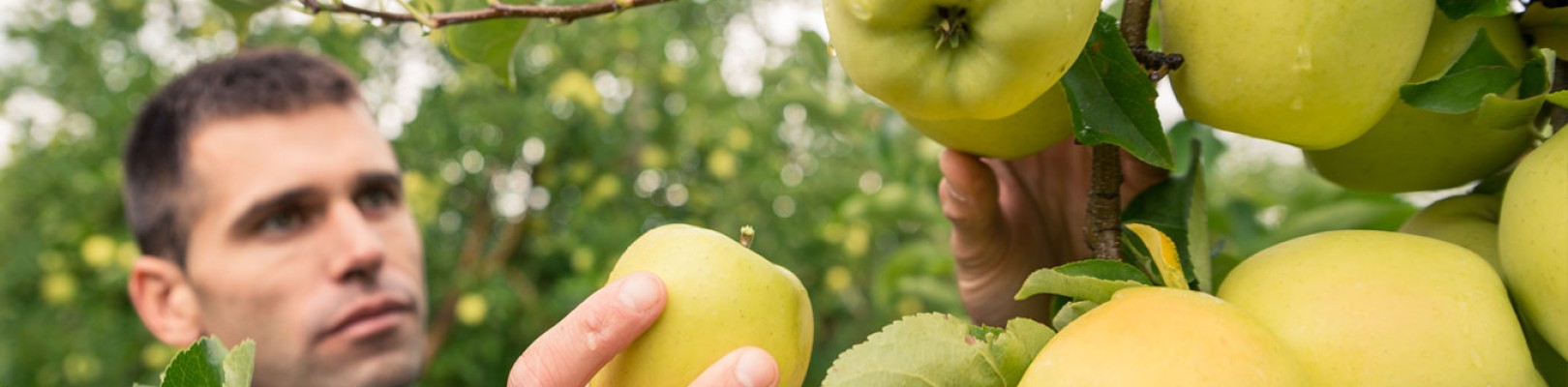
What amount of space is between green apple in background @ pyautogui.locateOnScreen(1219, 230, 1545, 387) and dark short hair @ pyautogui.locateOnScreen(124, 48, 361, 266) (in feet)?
4.95

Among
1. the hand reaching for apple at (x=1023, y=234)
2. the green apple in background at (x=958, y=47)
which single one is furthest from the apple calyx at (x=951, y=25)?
the hand reaching for apple at (x=1023, y=234)

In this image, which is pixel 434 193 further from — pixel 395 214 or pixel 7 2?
pixel 7 2

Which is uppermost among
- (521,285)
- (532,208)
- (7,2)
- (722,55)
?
(7,2)

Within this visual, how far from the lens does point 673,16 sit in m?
3.08

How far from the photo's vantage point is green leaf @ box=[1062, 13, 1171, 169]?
438 millimetres

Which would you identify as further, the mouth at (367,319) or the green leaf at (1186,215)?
the mouth at (367,319)

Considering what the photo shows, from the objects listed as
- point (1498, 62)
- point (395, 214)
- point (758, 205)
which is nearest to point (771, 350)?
point (1498, 62)

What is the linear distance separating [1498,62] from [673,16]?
2.75 m

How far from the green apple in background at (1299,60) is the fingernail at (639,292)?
24 centimetres

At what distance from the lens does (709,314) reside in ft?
1.53

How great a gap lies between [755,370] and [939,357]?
0.24 ft

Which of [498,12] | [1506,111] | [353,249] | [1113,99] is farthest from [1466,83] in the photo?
[353,249]

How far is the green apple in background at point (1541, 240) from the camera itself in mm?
377

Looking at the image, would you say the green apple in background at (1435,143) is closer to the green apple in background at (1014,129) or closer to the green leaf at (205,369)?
the green apple in background at (1014,129)
